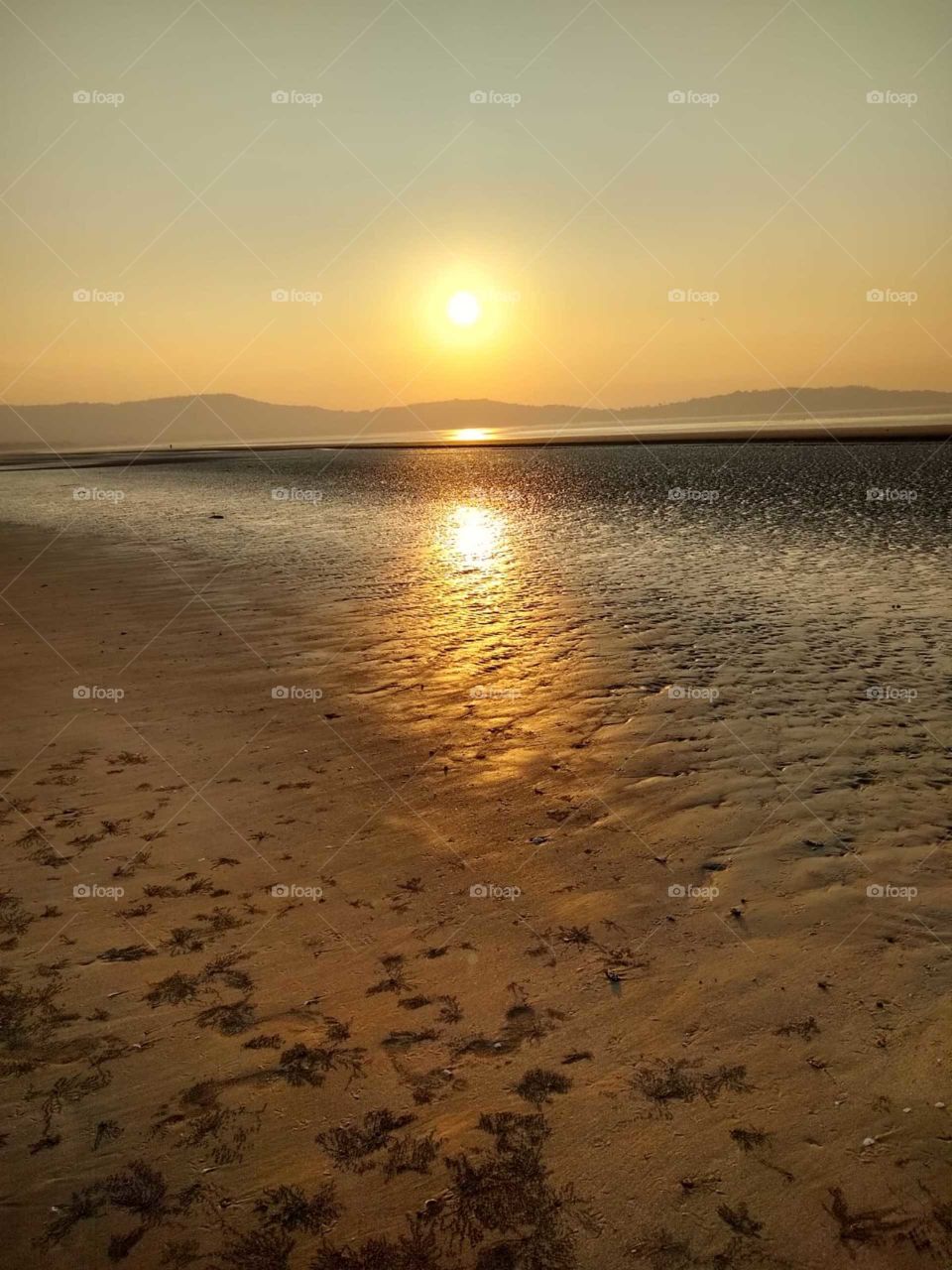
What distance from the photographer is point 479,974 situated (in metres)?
4.56

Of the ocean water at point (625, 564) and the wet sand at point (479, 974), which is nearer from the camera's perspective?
the wet sand at point (479, 974)

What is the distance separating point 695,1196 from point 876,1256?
680 mm

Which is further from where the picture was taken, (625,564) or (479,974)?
(625,564)

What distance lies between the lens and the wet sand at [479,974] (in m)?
3.25

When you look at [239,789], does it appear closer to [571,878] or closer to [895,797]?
[571,878]

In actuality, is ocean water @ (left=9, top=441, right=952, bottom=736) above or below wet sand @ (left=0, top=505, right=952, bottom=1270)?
above

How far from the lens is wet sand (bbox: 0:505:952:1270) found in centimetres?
325

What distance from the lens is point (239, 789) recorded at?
264 inches

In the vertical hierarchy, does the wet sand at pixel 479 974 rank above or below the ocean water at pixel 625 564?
below

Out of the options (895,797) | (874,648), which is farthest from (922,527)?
(895,797)

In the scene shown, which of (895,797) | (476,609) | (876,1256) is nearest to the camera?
(876,1256)

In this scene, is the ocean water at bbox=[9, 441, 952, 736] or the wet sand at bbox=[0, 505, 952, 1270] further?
the ocean water at bbox=[9, 441, 952, 736]

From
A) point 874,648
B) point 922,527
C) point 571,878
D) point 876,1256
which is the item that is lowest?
point 876,1256

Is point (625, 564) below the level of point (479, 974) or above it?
above
